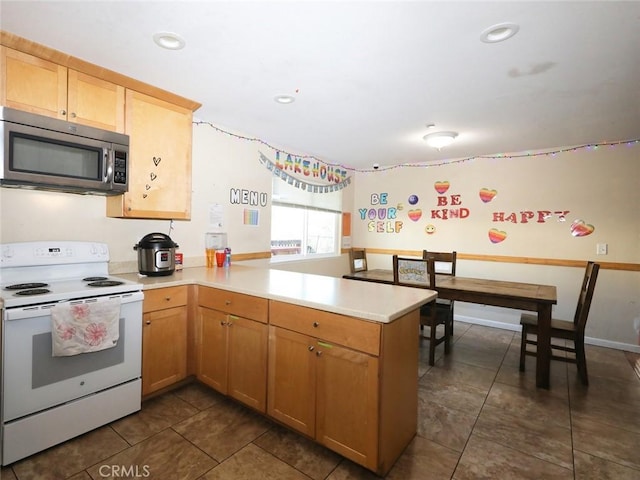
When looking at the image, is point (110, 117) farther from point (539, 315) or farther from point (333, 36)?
point (539, 315)

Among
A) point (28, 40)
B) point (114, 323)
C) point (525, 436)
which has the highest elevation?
point (28, 40)

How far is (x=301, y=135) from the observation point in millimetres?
3580

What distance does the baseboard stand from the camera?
3.52m

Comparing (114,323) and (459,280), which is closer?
(114,323)

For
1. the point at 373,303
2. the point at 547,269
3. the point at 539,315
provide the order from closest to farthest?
1. the point at 373,303
2. the point at 539,315
3. the point at 547,269

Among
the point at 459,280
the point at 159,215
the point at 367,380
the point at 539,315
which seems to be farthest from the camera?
the point at 459,280

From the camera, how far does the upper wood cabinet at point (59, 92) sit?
6.02 feet

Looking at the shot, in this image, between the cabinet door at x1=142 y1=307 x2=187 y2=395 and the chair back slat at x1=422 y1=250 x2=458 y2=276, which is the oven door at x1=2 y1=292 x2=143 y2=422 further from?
the chair back slat at x1=422 y1=250 x2=458 y2=276

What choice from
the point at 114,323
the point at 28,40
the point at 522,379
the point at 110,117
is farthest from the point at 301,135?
the point at 522,379

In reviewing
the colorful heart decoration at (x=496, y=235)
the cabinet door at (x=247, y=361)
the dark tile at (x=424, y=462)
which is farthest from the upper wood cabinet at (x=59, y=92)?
the colorful heart decoration at (x=496, y=235)

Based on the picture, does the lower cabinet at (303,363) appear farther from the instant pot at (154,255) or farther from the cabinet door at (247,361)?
the instant pot at (154,255)

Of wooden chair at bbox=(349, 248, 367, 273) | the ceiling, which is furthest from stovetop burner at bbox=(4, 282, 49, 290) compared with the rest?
wooden chair at bbox=(349, 248, 367, 273)

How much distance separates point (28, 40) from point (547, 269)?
5135 millimetres

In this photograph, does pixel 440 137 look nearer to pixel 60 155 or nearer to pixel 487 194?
pixel 487 194
